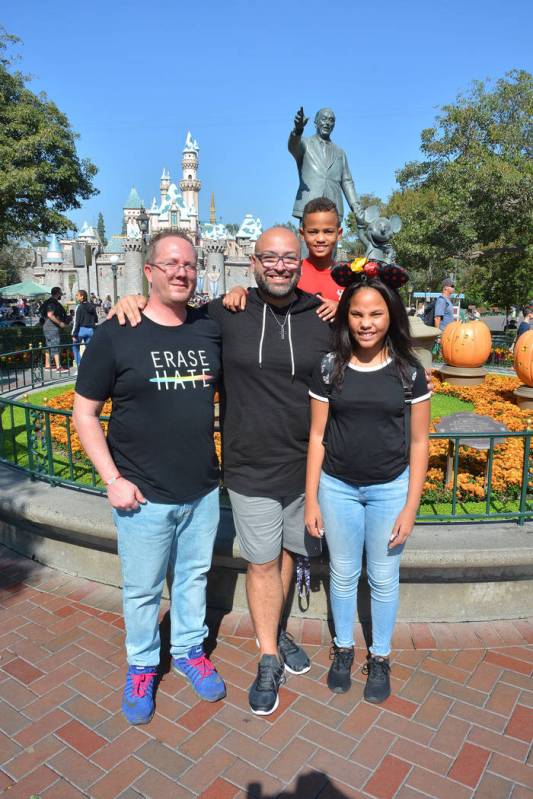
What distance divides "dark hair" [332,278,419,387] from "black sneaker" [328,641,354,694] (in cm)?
152

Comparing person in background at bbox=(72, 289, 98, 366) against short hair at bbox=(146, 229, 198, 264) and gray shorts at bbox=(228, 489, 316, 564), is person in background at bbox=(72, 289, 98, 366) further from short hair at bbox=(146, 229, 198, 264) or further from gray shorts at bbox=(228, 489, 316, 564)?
gray shorts at bbox=(228, 489, 316, 564)

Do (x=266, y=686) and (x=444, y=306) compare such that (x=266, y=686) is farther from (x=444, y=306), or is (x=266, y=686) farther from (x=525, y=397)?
(x=444, y=306)

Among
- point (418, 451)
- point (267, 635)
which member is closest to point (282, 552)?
point (267, 635)

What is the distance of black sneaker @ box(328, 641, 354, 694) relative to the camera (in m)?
3.06

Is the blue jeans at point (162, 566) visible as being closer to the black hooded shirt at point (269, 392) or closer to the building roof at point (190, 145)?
the black hooded shirt at point (269, 392)

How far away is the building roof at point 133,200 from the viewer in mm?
79125

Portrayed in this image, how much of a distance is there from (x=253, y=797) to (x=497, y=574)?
79.5 inches

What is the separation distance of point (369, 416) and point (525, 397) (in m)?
6.47

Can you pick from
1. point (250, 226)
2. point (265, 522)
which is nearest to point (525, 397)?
point (265, 522)

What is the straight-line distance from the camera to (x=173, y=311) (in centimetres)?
280

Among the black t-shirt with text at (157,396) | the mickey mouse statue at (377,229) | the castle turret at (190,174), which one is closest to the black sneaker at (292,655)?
the black t-shirt with text at (157,396)

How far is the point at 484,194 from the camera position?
1708cm

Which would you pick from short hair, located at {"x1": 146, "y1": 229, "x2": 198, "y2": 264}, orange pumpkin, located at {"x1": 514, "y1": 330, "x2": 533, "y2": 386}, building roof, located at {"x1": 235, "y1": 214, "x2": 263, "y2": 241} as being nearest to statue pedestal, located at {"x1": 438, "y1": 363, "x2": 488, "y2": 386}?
orange pumpkin, located at {"x1": 514, "y1": 330, "x2": 533, "y2": 386}

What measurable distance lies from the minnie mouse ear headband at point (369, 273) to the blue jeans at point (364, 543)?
0.99 meters
